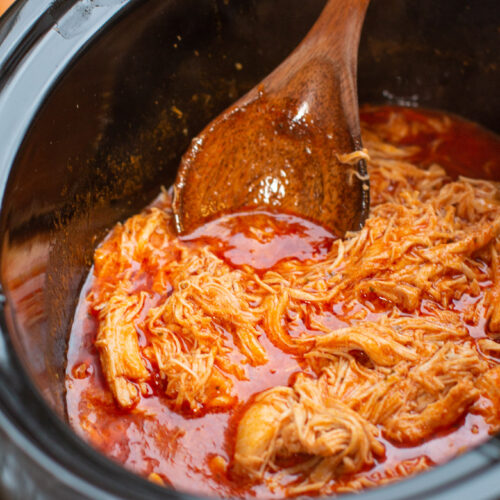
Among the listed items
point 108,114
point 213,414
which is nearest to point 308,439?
point 213,414

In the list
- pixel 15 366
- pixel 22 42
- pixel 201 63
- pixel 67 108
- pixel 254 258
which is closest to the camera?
pixel 15 366

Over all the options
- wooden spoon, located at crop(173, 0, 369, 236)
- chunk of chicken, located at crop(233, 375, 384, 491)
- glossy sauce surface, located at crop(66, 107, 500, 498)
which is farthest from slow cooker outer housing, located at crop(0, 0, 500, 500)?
chunk of chicken, located at crop(233, 375, 384, 491)

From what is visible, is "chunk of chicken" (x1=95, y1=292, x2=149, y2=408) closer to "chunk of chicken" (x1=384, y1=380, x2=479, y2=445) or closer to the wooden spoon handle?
"chunk of chicken" (x1=384, y1=380, x2=479, y2=445)

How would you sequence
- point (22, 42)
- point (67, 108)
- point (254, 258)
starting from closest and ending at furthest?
point (22, 42)
point (67, 108)
point (254, 258)

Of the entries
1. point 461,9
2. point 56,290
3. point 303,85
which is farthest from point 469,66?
point 56,290

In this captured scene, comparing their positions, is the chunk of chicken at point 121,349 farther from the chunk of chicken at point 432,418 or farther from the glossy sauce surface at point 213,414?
the chunk of chicken at point 432,418

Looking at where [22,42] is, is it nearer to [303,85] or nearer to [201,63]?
[201,63]
